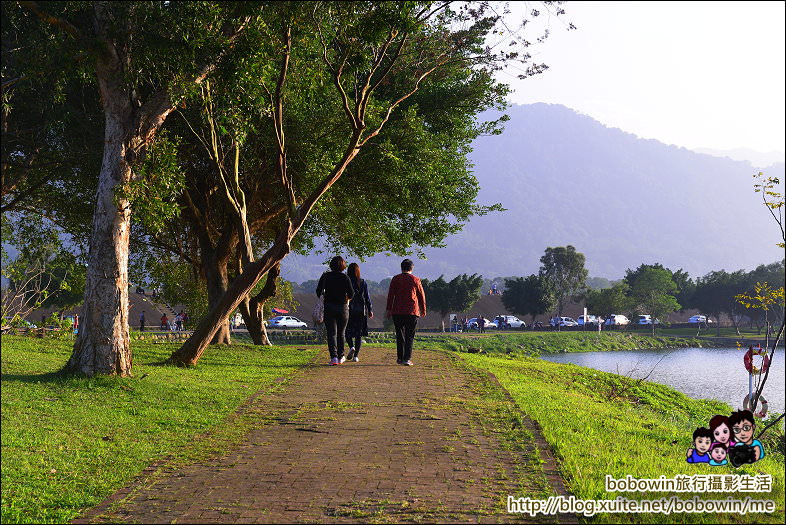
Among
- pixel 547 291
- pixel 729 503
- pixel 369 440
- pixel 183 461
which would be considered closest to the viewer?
pixel 729 503

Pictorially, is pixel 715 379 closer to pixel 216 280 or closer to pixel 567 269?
pixel 216 280

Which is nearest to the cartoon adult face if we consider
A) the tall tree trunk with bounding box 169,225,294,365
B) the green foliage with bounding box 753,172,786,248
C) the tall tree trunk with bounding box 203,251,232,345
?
the green foliage with bounding box 753,172,786,248

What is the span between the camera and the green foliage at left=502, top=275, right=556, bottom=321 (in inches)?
3115

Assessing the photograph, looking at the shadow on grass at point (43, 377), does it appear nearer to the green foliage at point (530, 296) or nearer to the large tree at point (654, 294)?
the large tree at point (654, 294)

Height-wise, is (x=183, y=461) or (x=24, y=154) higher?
(x=24, y=154)

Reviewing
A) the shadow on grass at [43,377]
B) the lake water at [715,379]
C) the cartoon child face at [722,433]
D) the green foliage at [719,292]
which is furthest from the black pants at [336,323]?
the green foliage at [719,292]

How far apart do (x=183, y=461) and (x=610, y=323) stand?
78.2m

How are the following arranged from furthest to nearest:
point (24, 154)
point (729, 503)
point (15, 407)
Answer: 1. point (24, 154)
2. point (15, 407)
3. point (729, 503)

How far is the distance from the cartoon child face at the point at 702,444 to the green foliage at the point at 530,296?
76.2m

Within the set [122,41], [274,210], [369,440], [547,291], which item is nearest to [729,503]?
[369,440]

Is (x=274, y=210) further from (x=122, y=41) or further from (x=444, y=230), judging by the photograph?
(x=122, y=41)

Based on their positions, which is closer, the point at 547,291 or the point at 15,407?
the point at 15,407

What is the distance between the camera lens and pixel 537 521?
15.2ft

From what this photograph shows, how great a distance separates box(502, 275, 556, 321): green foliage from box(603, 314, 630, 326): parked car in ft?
21.1
